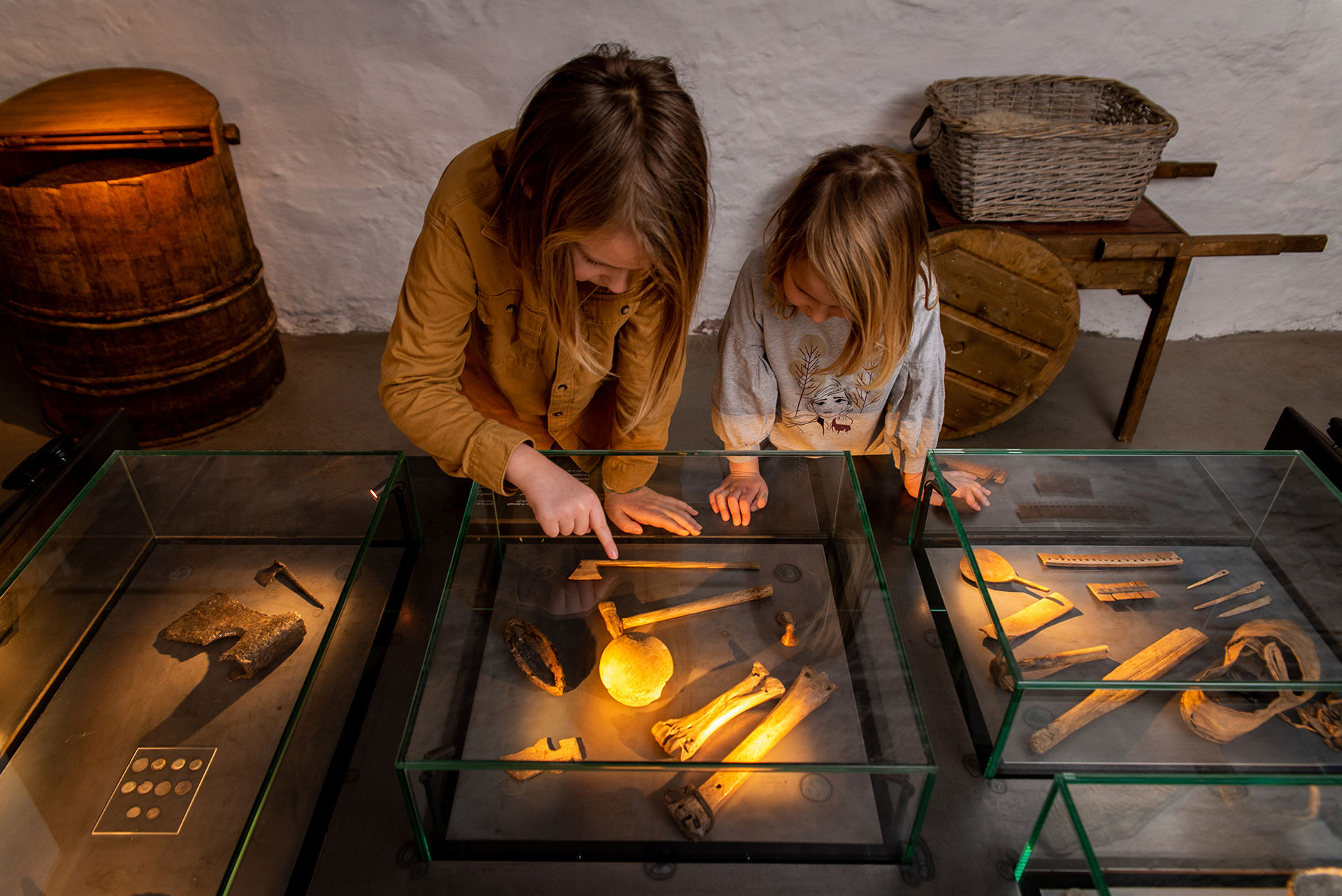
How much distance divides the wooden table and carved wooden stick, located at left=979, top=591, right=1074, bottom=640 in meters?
1.44

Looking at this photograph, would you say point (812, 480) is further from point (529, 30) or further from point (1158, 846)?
point (529, 30)

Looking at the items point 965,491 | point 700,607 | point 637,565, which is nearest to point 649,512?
point 637,565

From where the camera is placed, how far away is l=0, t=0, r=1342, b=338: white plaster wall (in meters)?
2.97

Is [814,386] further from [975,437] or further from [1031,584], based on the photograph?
[975,437]

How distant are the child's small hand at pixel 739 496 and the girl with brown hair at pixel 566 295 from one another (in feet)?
0.20

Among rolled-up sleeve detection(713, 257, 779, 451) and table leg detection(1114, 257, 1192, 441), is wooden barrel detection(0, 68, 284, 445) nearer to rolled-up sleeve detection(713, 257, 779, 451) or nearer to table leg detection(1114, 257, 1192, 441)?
rolled-up sleeve detection(713, 257, 779, 451)

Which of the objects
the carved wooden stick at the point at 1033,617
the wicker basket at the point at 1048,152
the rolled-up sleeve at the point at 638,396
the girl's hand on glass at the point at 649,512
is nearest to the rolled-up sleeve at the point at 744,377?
the rolled-up sleeve at the point at 638,396

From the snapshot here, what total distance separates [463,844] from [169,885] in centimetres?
36

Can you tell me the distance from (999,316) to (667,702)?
188 centimetres

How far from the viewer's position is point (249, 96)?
311 centimetres

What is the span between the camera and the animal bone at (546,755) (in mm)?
1096

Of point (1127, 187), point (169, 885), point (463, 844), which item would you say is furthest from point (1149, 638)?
point (1127, 187)

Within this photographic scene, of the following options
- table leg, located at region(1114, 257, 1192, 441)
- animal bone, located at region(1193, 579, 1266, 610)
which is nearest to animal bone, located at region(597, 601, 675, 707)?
animal bone, located at region(1193, 579, 1266, 610)

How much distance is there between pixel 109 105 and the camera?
273 cm
